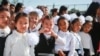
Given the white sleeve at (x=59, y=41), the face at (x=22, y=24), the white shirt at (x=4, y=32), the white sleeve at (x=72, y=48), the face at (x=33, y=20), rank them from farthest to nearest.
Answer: the white sleeve at (x=72, y=48), the white sleeve at (x=59, y=41), the face at (x=33, y=20), the white shirt at (x=4, y=32), the face at (x=22, y=24)

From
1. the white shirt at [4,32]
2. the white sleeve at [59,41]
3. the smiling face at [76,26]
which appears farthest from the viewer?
the smiling face at [76,26]

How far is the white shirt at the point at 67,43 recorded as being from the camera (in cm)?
581

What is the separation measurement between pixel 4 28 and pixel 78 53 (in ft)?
6.18

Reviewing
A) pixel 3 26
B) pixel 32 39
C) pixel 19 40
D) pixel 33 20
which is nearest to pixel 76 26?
pixel 33 20

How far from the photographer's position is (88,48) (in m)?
6.54

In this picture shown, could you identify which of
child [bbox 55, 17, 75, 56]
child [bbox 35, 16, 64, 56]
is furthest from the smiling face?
child [bbox 35, 16, 64, 56]

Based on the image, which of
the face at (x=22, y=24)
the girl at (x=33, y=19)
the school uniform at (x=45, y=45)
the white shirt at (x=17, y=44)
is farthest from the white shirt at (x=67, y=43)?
the face at (x=22, y=24)

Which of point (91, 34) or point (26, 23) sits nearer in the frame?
point (26, 23)

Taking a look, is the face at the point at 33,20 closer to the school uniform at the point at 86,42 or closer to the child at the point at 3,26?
the child at the point at 3,26

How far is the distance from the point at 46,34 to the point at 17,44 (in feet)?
2.35

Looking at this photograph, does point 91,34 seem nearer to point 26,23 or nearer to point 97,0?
point 97,0

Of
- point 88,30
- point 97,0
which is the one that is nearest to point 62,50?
point 88,30

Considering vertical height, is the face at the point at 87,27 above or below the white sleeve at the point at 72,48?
above

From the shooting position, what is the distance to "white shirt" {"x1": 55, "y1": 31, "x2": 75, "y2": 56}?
5.81 metres
